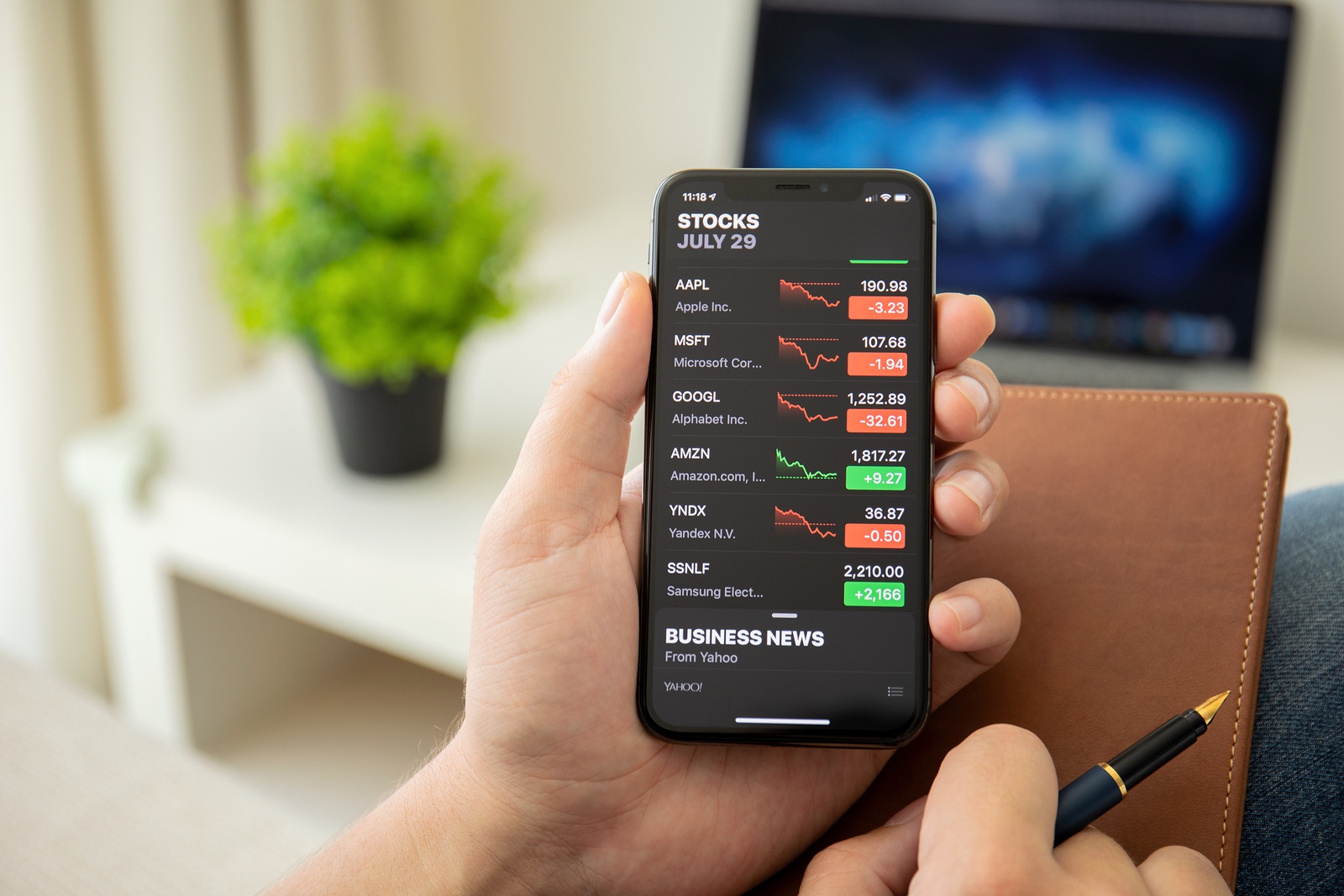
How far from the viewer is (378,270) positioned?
0.98m

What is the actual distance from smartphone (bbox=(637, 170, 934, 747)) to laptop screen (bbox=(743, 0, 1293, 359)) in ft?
2.37

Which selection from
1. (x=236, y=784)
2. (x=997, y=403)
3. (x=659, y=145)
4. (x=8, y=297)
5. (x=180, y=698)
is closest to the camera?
(x=997, y=403)

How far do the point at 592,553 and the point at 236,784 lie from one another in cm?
29

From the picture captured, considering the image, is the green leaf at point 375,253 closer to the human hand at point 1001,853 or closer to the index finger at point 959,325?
the index finger at point 959,325

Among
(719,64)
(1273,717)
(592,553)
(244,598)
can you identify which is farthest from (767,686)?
(719,64)

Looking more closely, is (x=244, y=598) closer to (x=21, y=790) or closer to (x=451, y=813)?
(x=21, y=790)

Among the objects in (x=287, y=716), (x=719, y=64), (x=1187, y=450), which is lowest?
(x=287, y=716)

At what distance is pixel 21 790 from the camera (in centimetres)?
63

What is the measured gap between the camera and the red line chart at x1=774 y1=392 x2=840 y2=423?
1.82ft

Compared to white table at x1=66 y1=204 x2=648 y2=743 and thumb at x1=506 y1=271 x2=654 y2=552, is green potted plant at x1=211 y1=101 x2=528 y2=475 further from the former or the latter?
thumb at x1=506 y1=271 x2=654 y2=552

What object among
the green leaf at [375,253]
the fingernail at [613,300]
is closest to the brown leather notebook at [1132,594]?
the fingernail at [613,300]

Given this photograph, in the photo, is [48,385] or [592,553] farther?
[48,385]

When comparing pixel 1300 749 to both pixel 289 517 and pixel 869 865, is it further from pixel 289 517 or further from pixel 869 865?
pixel 289 517

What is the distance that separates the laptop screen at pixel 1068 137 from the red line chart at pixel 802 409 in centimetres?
75
